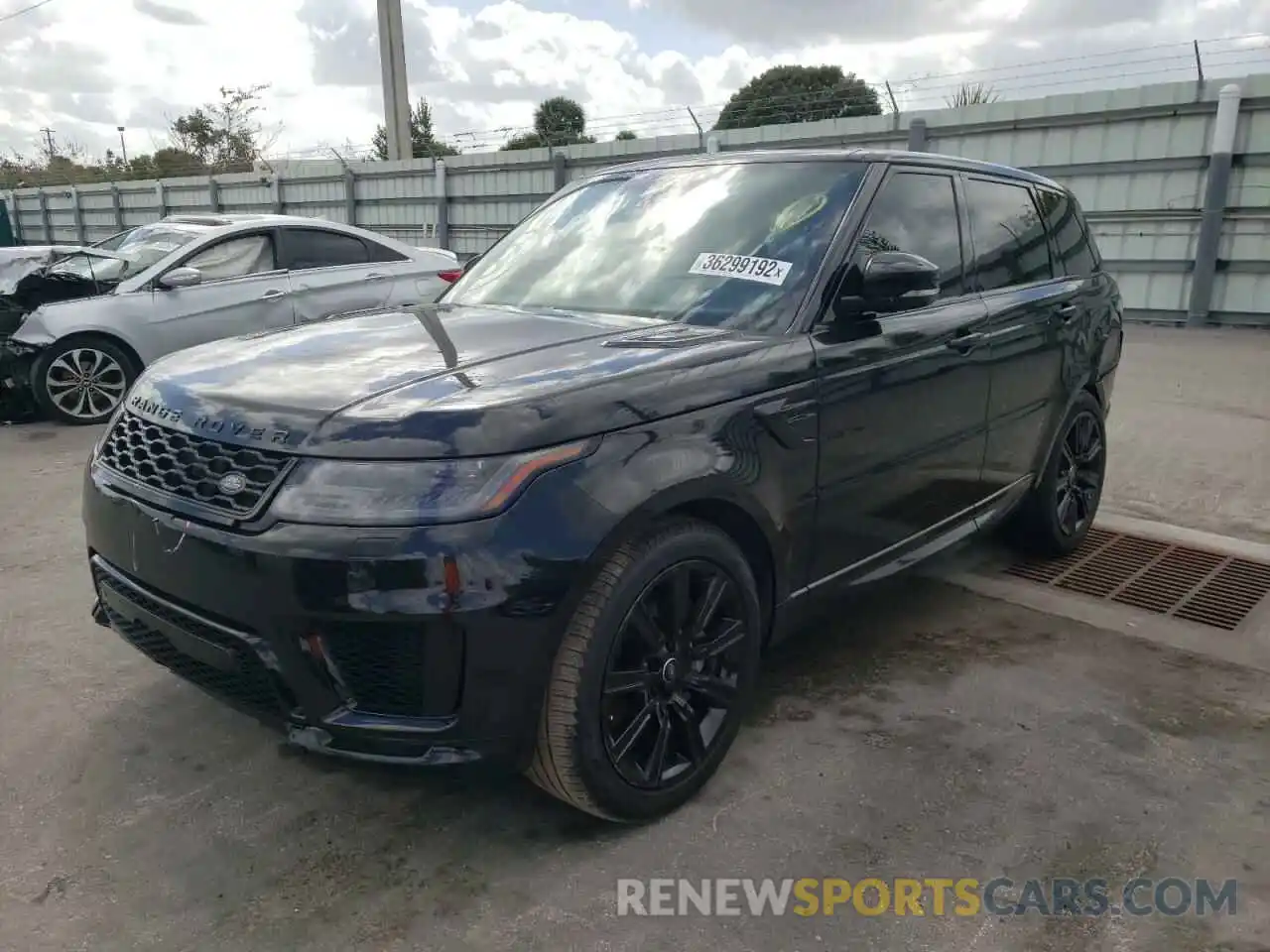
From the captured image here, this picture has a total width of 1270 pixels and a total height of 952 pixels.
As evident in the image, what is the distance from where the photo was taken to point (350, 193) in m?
20.5

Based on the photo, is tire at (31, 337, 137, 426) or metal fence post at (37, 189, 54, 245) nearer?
tire at (31, 337, 137, 426)

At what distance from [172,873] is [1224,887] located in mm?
2460

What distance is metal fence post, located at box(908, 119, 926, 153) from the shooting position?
42.4 ft

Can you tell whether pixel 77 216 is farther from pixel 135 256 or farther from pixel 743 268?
A: pixel 743 268

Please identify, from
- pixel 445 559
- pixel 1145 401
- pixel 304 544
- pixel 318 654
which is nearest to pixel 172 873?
pixel 318 654

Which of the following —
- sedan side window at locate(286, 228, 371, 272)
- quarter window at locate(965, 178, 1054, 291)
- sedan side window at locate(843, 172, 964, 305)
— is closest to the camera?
sedan side window at locate(843, 172, 964, 305)

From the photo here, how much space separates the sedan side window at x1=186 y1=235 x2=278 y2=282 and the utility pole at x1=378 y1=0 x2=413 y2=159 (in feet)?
46.3

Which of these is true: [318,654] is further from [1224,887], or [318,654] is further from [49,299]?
[49,299]

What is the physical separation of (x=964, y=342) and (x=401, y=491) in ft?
7.25

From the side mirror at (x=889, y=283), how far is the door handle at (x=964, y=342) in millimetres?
447

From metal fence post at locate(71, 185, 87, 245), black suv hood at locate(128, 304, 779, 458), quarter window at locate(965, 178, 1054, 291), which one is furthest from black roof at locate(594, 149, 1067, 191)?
metal fence post at locate(71, 185, 87, 245)

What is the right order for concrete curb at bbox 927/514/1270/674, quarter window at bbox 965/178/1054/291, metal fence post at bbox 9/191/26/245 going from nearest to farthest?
concrete curb at bbox 927/514/1270/674
quarter window at bbox 965/178/1054/291
metal fence post at bbox 9/191/26/245

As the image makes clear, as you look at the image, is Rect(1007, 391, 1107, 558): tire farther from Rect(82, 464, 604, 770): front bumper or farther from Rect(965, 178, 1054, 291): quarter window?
Rect(82, 464, 604, 770): front bumper

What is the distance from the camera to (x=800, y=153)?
3.33 metres
